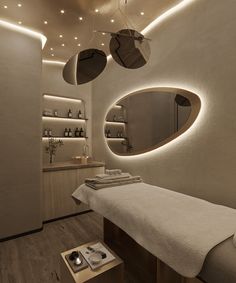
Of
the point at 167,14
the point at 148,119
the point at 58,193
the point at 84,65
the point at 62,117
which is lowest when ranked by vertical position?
the point at 58,193

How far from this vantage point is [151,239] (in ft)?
3.72

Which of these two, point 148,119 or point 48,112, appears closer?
point 148,119

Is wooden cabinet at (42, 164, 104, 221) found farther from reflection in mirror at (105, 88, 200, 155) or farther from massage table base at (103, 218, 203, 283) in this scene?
massage table base at (103, 218, 203, 283)

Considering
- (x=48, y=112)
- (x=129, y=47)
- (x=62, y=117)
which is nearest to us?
(x=129, y=47)

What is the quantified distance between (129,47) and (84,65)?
47 cm

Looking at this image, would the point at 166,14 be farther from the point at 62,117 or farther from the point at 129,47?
the point at 62,117

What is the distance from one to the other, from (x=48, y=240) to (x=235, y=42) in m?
2.98

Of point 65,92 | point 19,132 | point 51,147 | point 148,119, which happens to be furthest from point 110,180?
point 65,92

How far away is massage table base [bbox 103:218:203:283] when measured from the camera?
4.41 ft

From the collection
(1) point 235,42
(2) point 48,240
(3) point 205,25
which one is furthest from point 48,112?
(1) point 235,42

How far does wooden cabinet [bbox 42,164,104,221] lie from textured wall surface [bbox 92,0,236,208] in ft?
4.19

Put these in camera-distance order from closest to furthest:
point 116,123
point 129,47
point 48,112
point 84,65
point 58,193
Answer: point 129,47, point 84,65, point 58,193, point 116,123, point 48,112

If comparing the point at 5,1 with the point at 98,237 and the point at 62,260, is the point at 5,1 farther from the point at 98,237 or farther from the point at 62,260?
the point at 98,237

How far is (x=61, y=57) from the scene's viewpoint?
3.33m
